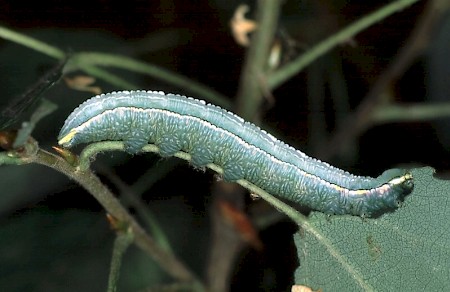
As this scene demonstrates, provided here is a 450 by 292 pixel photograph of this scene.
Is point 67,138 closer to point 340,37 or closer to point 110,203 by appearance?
point 110,203

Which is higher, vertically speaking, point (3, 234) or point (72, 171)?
point (3, 234)

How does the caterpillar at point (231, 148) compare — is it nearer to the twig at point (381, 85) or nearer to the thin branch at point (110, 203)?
the thin branch at point (110, 203)

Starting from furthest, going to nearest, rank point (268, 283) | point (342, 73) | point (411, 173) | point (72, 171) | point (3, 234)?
point (342, 73), point (268, 283), point (3, 234), point (411, 173), point (72, 171)

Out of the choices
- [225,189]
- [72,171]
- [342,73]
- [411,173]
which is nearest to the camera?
[72,171]

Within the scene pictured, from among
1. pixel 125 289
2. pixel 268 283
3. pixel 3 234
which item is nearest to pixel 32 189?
pixel 3 234

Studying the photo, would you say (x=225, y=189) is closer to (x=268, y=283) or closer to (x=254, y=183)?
(x=268, y=283)

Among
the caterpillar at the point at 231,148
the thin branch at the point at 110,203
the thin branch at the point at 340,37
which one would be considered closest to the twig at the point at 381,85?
the thin branch at the point at 340,37

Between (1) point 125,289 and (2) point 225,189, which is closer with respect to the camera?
(2) point 225,189

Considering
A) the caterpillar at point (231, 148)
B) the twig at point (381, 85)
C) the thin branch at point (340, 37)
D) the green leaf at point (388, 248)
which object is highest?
the twig at point (381, 85)

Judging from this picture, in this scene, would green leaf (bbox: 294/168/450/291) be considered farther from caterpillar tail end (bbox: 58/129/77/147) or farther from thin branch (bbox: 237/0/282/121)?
thin branch (bbox: 237/0/282/121)
